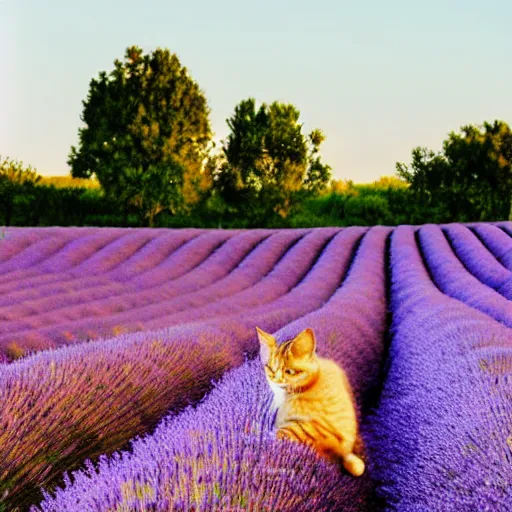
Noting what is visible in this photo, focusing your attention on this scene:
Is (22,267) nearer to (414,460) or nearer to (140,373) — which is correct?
(140,373)

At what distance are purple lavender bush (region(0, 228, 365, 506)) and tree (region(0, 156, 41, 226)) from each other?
32753mm

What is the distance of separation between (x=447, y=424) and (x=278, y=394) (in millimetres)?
754

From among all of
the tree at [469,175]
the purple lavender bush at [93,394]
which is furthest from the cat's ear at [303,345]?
the tree at [469,175]

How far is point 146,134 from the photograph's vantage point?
120 feet

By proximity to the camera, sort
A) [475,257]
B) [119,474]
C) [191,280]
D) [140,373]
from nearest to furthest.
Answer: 1. [119,474]
2. [140,373]
3. [191,280]
4. [475,257]

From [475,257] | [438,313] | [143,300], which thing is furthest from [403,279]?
[438,313]

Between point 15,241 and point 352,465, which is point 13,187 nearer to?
point 15,241

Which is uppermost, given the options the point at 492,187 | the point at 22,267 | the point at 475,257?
the point at 492,187

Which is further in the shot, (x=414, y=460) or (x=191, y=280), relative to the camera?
(x=191, y=280)

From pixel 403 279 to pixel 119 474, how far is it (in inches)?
417

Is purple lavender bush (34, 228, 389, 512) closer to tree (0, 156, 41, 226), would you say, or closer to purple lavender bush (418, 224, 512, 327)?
purple lavender bush (418, 224, 512, 327)

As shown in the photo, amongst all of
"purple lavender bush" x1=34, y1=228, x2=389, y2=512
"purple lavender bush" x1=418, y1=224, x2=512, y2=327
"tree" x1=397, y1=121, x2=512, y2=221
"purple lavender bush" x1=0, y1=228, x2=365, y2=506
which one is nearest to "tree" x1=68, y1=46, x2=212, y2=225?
"tree" x1=397, y1=121, x2=512, y2=221

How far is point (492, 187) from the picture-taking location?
4034 cm

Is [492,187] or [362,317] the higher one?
[492,187]
